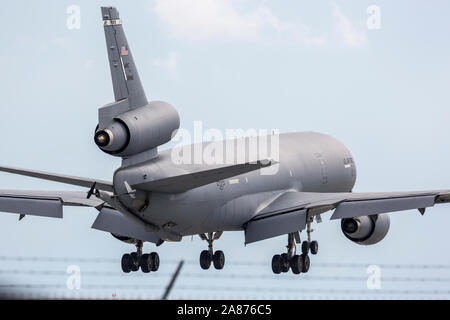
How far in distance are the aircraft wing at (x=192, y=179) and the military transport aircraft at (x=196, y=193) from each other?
0.17 ft

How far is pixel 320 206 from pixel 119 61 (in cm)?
Answer: 1436

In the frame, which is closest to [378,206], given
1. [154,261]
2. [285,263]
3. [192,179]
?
[285,263]

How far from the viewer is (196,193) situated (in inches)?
2311

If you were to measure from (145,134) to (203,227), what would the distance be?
29.7ft

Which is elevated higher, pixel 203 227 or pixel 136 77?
pixel 136 77

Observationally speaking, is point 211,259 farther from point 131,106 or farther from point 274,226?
point 131,106

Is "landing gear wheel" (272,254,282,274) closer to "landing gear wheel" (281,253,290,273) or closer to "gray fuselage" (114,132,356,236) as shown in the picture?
"landing gear wheel" (281,253,290,273)

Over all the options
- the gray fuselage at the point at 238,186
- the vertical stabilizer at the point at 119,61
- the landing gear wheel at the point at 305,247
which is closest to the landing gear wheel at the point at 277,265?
the landing gear wheel at the point at 305,247

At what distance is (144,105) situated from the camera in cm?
5353
